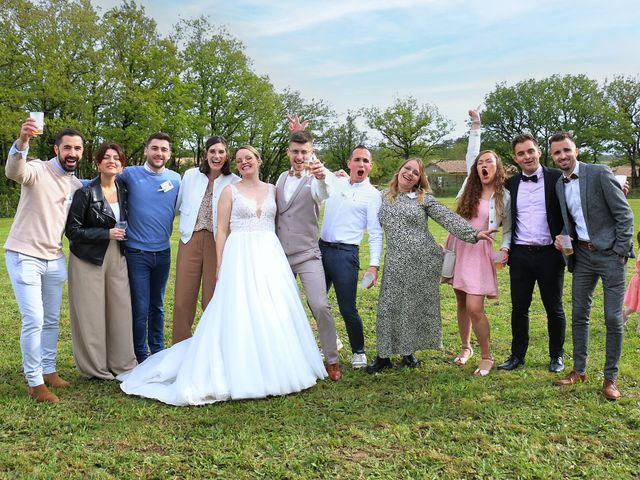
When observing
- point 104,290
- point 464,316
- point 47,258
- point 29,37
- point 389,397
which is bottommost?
point 389,397

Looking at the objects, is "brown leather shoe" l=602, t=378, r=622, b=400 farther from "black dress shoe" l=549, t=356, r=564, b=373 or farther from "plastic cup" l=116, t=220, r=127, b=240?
"plastic cup" l=116, t=220, r=127, b=240

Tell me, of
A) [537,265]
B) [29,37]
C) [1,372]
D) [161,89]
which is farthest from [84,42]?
[537,265]

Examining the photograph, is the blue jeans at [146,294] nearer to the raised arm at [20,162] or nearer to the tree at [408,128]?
the raised arm at [20,162]

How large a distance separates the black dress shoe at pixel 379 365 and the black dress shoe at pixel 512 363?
112 centimetres

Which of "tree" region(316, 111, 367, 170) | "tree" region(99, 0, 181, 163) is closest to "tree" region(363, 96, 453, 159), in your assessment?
"tree" region(316, 111, 367, 170)

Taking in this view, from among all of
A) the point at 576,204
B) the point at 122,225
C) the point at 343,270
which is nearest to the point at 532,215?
the point at 576,204

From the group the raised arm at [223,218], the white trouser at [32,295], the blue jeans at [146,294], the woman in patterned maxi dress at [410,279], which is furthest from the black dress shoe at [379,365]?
the white trouser at [32,295]

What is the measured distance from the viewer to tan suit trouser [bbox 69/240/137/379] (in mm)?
5125

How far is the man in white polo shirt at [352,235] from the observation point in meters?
5.44

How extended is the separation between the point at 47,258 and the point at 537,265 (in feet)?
14.7

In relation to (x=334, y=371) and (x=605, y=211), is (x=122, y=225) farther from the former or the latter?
(x=605, y=211)

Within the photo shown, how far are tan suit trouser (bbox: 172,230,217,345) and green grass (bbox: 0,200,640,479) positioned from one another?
916 millimetres

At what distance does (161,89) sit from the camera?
34.9 meters

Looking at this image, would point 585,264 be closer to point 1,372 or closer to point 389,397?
point 389,397
